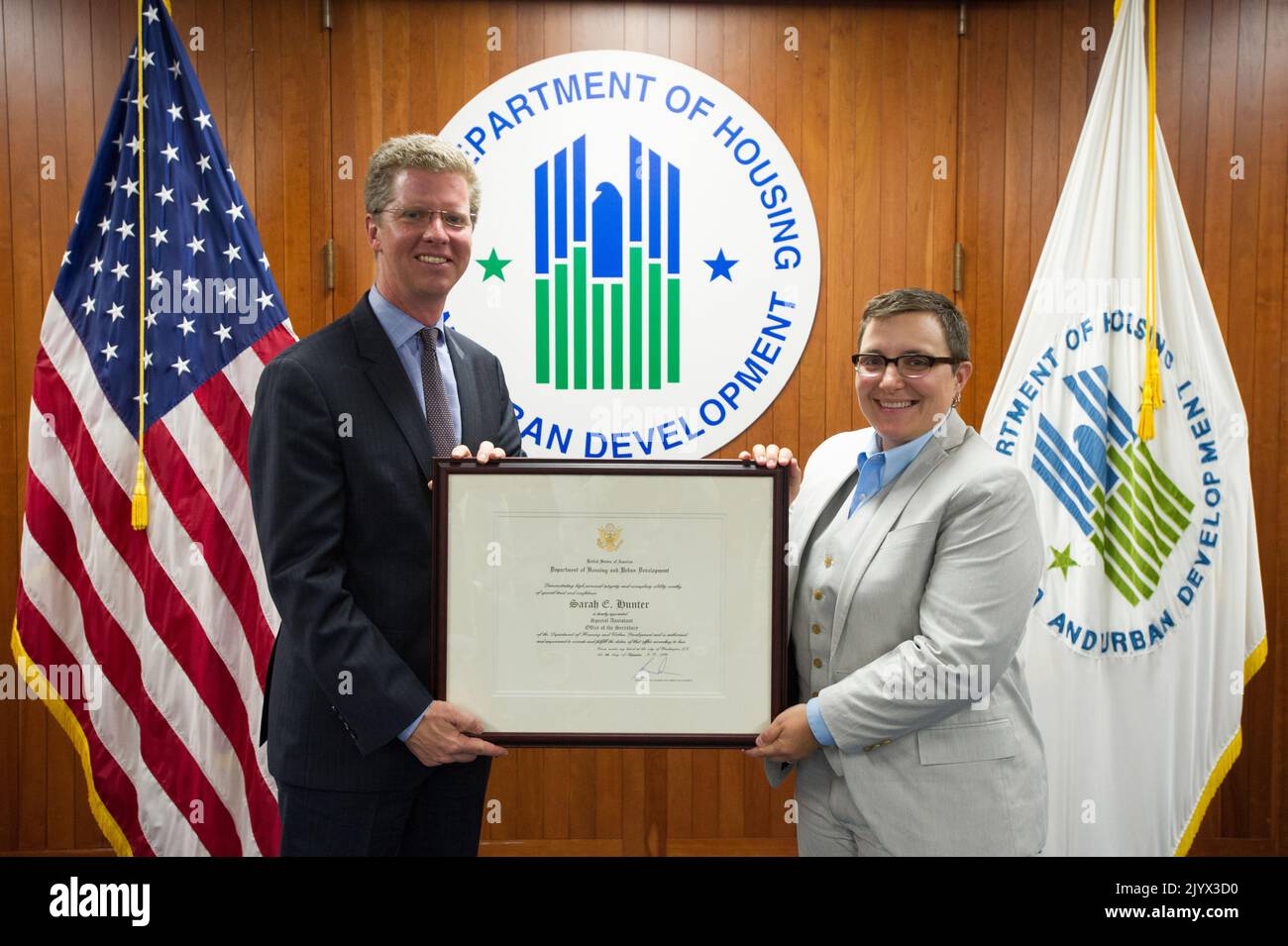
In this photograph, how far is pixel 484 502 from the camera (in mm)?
1577

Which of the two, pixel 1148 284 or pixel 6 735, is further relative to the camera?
pixel 6 735

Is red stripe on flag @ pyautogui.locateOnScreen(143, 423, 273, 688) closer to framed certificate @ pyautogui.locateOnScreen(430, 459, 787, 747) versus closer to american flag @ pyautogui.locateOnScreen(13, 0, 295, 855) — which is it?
american flag @ pyautogui.locateOnScreen(13, 0, 295, 855)

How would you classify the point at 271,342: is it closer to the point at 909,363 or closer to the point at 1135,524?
the point at 909,363

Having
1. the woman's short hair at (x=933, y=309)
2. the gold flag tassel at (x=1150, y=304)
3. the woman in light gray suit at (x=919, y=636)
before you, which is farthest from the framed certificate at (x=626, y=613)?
the gold flag tassel at (x=1150, y=304)

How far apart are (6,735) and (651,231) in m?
2.64

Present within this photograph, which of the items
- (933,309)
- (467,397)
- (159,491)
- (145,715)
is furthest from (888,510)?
(145,715)

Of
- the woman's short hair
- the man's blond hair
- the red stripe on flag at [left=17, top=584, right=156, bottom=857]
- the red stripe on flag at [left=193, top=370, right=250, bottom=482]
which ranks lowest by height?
the red stripe on flag at [left=17, top=584, right=156, bottom=857]

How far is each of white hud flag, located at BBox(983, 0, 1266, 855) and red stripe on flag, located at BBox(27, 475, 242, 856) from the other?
7.92ft

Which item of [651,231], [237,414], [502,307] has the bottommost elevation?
[237,414]

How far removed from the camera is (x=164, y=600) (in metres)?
2.51

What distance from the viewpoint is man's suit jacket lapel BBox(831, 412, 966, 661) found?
159 cm

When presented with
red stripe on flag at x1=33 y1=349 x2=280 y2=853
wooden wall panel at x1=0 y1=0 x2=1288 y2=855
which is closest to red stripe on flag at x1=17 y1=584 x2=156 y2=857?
red stripe on flag at x1=33 y1=349 x2=280 y2=853
